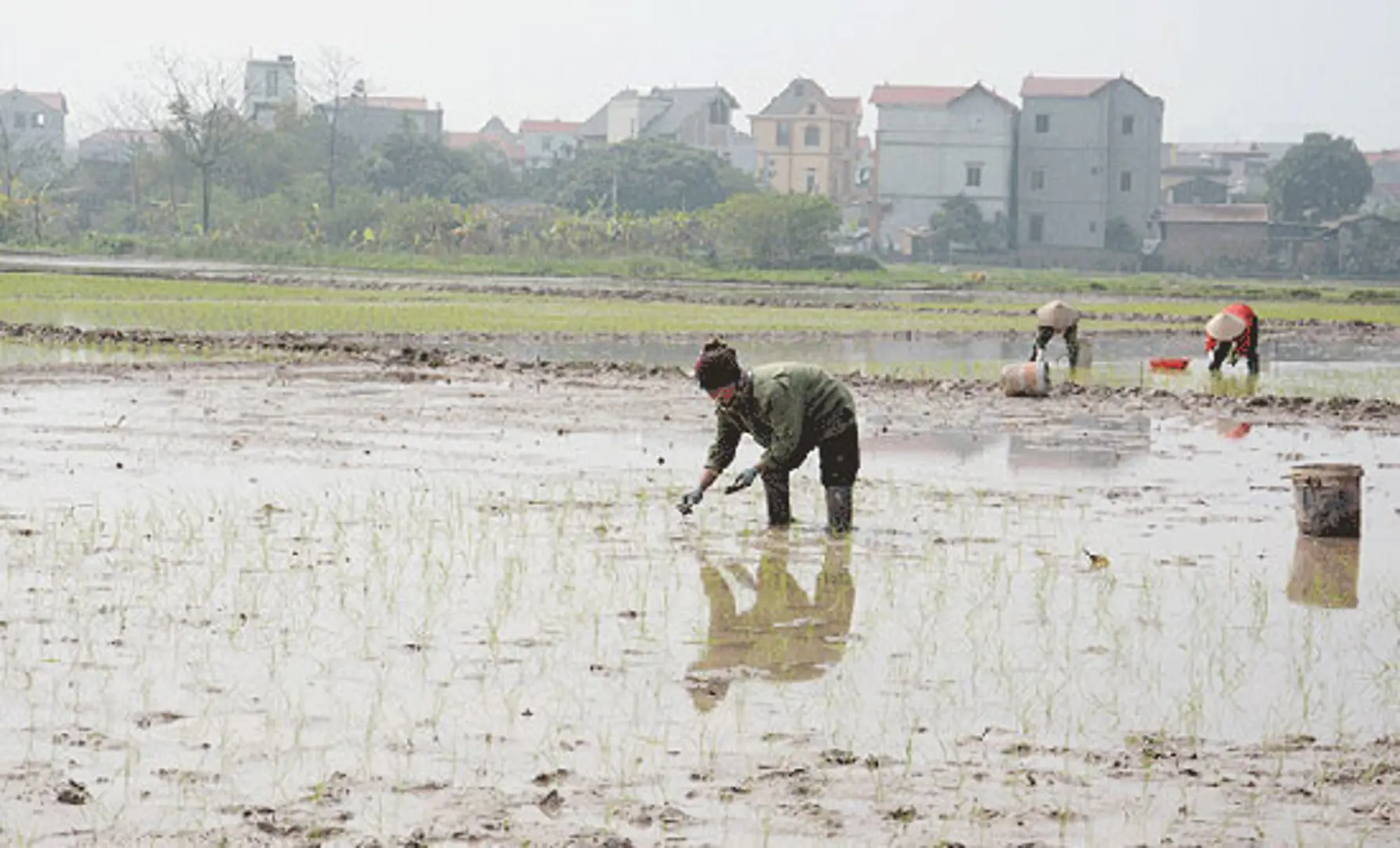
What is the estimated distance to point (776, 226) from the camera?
6425cm

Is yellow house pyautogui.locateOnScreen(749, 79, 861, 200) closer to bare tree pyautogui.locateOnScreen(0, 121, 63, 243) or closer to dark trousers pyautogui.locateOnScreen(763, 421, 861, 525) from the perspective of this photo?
bare tree pyautogui.locateOnScreen(0, 121, 63, 243)

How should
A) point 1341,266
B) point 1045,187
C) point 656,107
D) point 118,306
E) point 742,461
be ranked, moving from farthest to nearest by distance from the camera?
point 656,107 < point 1045,187 < point 1341,266 < point 118,306 < point 742,461

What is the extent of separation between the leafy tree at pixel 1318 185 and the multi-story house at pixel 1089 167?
551 centimetres

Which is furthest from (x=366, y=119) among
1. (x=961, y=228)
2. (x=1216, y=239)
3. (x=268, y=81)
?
(x=1216, y=239)

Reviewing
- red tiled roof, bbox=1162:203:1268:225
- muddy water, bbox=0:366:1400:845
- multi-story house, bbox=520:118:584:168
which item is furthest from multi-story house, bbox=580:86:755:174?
muddy water, bbox=0:366:1400:845

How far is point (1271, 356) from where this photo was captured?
28.0 metres

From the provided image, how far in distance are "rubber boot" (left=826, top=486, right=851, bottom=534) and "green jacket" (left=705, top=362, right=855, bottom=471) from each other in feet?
1.06

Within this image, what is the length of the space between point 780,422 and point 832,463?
58 centimetres

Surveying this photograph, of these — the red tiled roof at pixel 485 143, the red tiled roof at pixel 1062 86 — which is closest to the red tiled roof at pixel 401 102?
the red tiled roof at pixel 485 143

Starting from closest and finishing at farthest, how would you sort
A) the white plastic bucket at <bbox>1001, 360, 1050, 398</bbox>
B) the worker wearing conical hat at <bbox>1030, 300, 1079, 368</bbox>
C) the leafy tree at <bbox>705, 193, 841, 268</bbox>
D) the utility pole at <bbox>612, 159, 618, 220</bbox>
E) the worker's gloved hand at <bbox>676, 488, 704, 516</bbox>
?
the worker's gloved hand at <bbox>676, 488, 704, 516</bbox>, the white plastic bucket at <bbox>1001, 360, 1050, 398</bbox>, the worker wearing conical hat at <bbox>1030, 300, 1079, 368</bbox>, the leafy tree at <bbox>705, 193, 841, 268</bbox>, the utility pole at <bbox>612, 159, 618, 220</bbox>

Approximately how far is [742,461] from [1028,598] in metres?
5.48

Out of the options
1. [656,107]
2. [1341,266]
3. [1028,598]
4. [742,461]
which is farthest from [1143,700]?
[656,107]

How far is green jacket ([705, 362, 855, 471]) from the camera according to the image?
10.4 m

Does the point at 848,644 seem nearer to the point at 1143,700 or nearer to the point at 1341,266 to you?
the point at 1143,700
